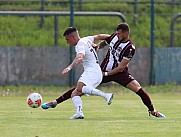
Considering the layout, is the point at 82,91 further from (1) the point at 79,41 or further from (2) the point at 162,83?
(2) the point at 162,83

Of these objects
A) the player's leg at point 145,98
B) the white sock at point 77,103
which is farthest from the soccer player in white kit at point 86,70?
the player's leg at point 145,98

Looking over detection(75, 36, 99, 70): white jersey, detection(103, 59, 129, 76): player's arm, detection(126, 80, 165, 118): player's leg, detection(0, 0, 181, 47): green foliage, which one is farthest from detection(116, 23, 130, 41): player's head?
detection(0, 0, 181, 47): green foliage

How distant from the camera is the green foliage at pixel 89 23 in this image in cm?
2641

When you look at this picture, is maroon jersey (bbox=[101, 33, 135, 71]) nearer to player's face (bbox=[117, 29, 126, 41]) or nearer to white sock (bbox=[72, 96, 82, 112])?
player's face (bbox=[117, 29, 126, 41])

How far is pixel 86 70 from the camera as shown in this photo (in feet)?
50.3

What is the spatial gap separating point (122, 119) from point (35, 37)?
12.3m

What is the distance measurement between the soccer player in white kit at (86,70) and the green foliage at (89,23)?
35.5 ft

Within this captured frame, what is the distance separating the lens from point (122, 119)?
14844 millimetres

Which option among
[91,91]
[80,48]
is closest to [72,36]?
[80,48]

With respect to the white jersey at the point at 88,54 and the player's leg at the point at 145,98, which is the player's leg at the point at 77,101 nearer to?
the white jersey at the point at 88,54

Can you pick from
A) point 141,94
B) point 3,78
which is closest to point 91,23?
point 3,78

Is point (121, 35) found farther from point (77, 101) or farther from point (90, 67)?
point (77, 101)

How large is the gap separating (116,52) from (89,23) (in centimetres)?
1120

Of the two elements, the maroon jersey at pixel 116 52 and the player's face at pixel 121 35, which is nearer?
the player's face at pixel 121 35
